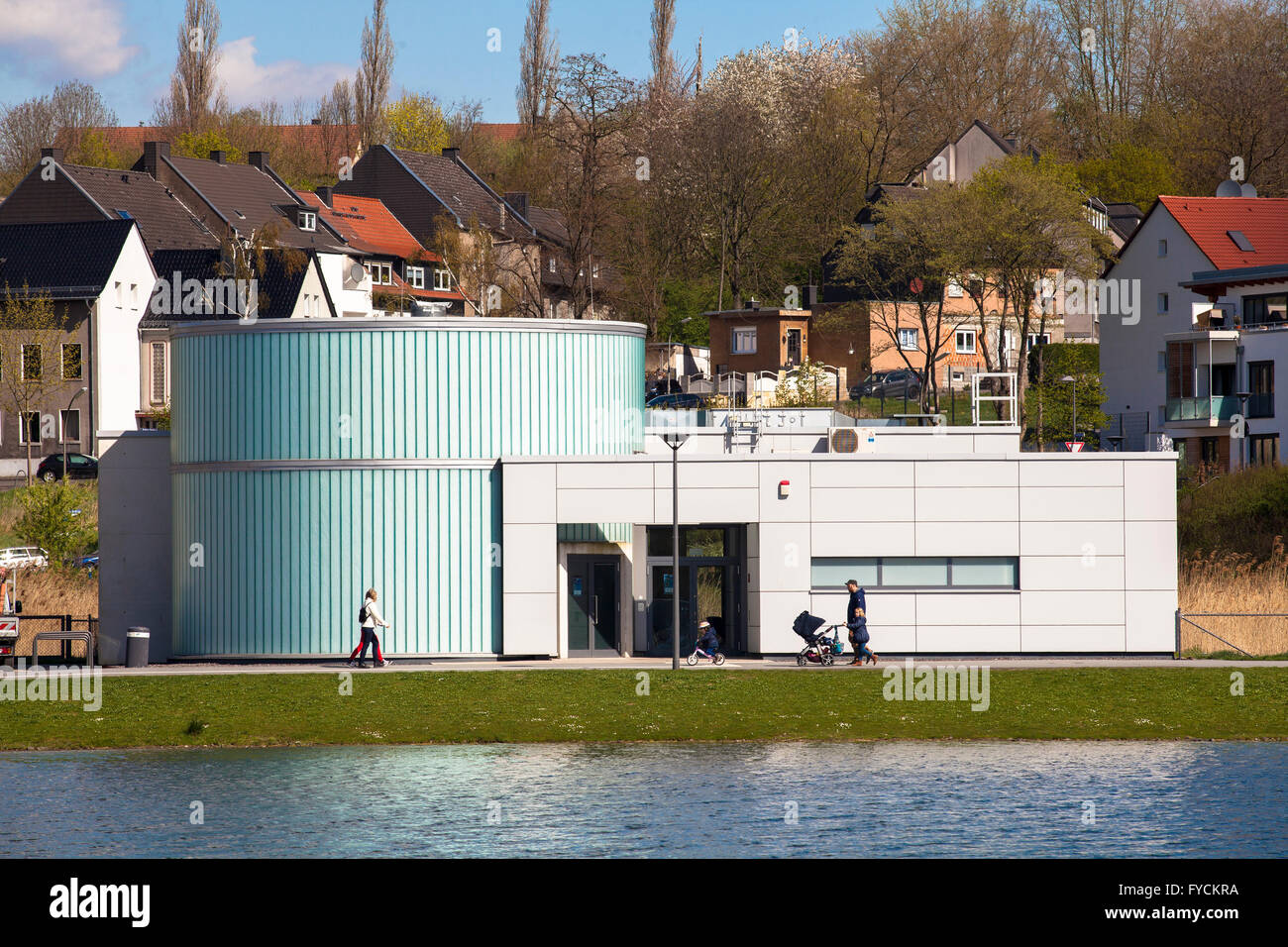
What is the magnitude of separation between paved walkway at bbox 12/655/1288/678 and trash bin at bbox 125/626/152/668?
425 mm

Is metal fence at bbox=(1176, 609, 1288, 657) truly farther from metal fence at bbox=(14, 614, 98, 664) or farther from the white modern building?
metal fence at bbox=(14, 614, 98, 664)

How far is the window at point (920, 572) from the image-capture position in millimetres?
→ 33688

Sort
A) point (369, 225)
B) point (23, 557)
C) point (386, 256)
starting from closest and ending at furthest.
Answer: point (23, 557) → point (386, 256) → point (369, 225)

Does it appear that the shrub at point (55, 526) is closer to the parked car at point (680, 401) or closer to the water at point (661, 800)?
the parked car at point (680, 401)

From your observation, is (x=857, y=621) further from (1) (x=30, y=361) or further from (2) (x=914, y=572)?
(1) (x=30, y=361)

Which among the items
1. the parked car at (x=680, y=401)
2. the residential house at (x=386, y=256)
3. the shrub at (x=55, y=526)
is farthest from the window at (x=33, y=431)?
the parked car at (x=680, y=401)

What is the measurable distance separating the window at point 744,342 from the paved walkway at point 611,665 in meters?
47.8

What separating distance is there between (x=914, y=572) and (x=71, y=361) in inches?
1855

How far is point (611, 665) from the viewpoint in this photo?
3241cm

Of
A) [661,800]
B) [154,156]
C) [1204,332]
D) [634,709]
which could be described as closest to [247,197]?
[154,156]

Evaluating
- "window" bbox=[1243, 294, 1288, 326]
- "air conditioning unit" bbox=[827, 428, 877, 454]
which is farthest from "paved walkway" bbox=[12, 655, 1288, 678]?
"window" bbox=[1243, 294, 1288, 326]

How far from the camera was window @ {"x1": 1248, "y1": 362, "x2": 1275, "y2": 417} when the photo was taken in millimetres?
62125
